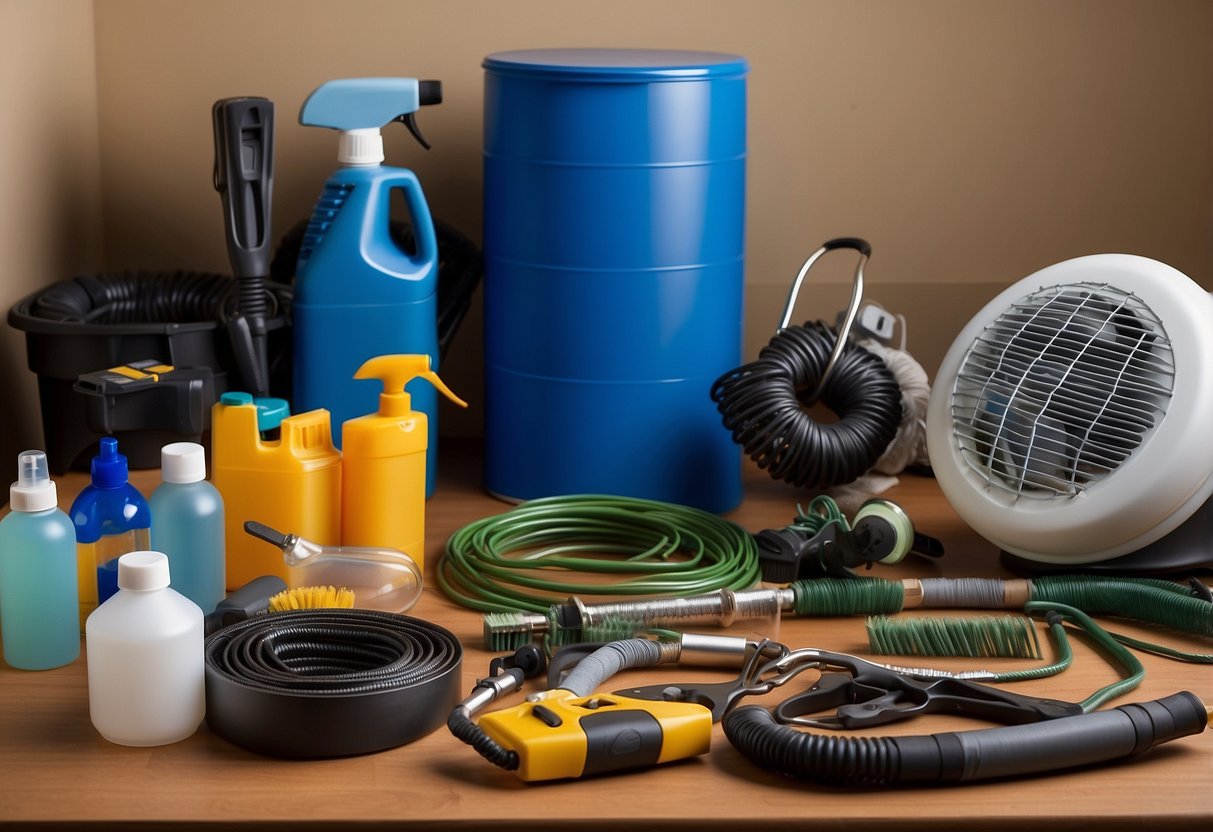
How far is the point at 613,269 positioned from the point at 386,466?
0.33 m

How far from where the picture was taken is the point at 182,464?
1067mm

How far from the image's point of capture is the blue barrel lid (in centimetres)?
130

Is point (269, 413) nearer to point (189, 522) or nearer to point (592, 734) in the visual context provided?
point (189, 522)

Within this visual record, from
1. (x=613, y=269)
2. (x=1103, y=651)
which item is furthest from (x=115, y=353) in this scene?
(x=1103, y=651)

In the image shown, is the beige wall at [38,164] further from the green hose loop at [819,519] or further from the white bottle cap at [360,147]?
the green hose loop at [819,519]

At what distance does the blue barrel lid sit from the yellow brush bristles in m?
0.56

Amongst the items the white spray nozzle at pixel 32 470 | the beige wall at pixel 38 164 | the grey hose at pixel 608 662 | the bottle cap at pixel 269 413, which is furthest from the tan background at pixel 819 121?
the grey hose at pixel 608 662

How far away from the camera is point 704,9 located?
1.61 metres

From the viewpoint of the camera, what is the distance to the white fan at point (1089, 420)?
1116mm

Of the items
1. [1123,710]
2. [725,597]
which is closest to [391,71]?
[725,597]

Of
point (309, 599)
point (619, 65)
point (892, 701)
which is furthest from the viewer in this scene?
point (619, 65)

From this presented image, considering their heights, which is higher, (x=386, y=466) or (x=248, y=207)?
(x=248, y=207)

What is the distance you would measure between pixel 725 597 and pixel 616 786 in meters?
0.26

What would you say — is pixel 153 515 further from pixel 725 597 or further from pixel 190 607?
pixel 725 597
